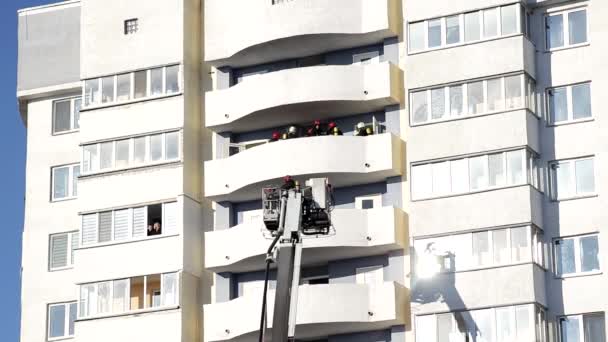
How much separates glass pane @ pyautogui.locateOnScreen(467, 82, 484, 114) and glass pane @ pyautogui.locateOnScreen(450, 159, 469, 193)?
2.15 metres

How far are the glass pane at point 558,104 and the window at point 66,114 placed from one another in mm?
22466

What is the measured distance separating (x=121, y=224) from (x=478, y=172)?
52.5ft

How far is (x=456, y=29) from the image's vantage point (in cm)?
7981

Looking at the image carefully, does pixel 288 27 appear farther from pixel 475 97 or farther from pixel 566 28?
pixel 566 28

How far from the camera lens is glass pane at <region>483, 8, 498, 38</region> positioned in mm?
78938

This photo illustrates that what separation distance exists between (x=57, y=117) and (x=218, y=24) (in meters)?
9.35

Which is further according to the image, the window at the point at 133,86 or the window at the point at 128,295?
Result: the window at the point at 133,86

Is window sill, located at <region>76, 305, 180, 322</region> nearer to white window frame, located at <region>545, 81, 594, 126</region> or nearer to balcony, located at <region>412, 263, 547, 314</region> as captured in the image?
balcony, located at <region>412, 263, 547, 314</region>

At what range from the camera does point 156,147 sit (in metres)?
84.0

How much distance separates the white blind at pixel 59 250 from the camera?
87.0m

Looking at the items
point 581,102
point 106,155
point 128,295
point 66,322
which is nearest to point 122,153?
point 106,155

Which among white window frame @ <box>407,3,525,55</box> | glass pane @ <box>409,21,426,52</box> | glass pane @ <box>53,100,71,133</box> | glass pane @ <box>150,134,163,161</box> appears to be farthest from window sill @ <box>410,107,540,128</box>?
glass pane @ <box>53,100,71,133</box>

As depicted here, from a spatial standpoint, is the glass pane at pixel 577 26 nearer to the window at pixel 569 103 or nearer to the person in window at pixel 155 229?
the window at pixel 569 103

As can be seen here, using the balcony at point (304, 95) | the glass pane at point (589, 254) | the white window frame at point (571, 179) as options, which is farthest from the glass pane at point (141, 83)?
the glass pane at point (589, 254)
